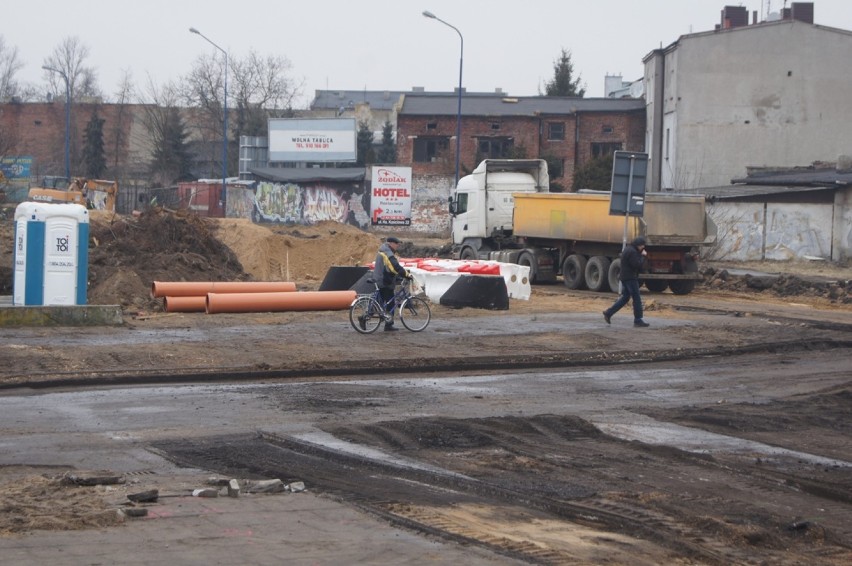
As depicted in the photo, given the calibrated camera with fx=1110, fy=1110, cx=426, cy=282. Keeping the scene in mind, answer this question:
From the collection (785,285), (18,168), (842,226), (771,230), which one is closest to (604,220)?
(785,285)

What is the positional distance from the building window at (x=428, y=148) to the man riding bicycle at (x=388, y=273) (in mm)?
54243

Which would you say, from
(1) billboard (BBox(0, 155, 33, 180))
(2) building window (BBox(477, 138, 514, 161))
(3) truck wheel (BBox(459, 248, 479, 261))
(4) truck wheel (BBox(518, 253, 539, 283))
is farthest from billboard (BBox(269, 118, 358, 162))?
(4) truck wheel (BBox(518, 253, 539, 283))

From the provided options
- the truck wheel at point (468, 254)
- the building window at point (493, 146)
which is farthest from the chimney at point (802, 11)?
the truck wheel at point (468, 254)

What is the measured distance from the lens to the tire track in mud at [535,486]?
23.1ft

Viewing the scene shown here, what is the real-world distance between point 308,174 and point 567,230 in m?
42.0

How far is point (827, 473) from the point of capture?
31.1 feet

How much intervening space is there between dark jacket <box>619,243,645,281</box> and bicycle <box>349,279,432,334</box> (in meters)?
4.10

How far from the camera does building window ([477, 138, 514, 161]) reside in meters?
A: 73.0

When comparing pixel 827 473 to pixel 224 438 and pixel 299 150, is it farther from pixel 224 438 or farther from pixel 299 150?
pixel 299 150

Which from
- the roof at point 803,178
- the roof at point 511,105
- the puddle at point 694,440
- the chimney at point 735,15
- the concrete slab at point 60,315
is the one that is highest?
the chimney at point 735,15

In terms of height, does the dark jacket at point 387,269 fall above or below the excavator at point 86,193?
below

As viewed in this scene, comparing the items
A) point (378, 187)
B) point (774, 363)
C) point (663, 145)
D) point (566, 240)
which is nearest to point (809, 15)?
point (663, 145)

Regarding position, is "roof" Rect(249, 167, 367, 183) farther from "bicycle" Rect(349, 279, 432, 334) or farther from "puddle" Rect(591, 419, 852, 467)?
"puddle" Rect(591, 419, 852, 467)

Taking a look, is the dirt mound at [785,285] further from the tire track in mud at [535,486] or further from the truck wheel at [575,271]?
the tire track in mud at [535,486]
